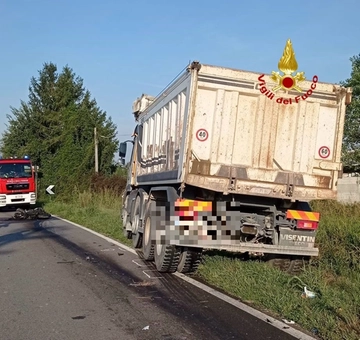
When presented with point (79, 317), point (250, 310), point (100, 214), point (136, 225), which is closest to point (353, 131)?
point (100, 214)

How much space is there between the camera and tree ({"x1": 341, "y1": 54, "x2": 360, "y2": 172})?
20.1 m

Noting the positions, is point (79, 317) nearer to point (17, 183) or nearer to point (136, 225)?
point (136, 225)

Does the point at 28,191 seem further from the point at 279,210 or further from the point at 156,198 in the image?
the point at 279,210

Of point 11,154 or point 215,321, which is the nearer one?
point 215,321

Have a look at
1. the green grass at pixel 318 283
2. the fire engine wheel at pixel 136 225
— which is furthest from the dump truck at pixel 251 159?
the fire engine wheel at pixel 136 225

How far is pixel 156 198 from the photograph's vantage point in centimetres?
960

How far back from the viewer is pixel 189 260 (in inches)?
336

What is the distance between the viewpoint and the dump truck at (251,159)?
7562 millimetres

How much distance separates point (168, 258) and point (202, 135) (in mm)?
2241

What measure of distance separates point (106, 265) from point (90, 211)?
41.4ft

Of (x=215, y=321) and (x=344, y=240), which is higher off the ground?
(x=344, y=240)

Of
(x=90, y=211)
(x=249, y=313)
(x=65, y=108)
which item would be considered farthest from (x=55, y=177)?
(x=249, y=313)

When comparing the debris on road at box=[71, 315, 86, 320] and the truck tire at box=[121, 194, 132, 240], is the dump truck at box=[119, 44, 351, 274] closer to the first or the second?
the debris on road at box=[71, 315, 86, 320]

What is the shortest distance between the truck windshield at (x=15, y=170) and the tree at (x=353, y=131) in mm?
15620
